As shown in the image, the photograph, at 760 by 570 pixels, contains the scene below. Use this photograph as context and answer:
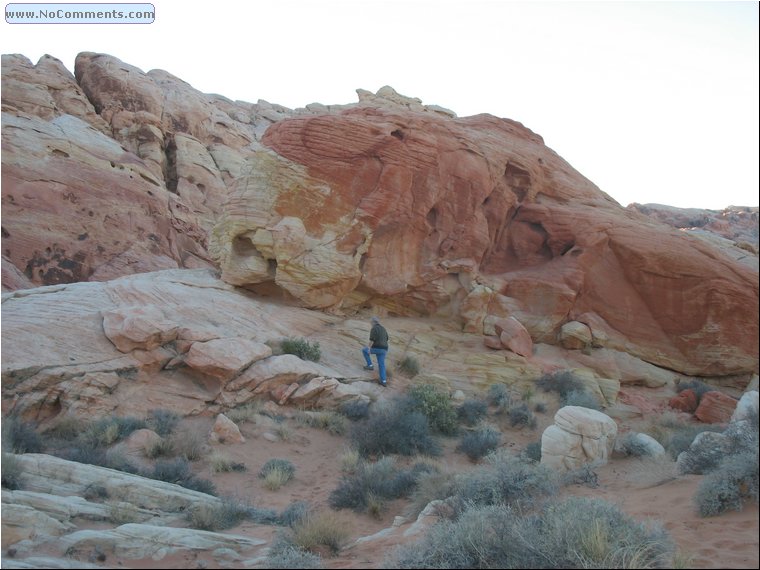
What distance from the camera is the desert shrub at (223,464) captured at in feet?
28.3

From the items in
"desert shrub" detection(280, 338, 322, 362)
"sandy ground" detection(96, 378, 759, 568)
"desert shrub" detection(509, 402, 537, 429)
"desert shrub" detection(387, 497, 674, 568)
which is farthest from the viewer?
"desert shrub" detection(280, 338, 322, 362)

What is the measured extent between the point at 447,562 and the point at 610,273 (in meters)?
9.42

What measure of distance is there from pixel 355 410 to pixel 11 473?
6.48 metres

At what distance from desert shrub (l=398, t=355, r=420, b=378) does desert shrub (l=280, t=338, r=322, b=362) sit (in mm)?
2563

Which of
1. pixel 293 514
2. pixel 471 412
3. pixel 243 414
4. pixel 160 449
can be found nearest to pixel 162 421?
pixel 160 449

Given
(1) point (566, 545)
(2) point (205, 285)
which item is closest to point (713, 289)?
(1) point (566, 545)

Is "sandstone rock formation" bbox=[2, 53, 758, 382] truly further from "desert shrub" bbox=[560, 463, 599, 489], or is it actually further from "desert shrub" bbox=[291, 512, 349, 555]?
A: "desert shrub" bbox=[291, 512, 349, 555]

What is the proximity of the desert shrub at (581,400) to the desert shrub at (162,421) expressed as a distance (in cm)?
885

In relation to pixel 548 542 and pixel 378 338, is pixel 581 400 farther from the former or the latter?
pixel 548 542

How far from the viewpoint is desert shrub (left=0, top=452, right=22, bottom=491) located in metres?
6.13

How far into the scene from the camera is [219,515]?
20.7ft

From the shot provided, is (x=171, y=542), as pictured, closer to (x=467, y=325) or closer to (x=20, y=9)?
(x=20, y=9)

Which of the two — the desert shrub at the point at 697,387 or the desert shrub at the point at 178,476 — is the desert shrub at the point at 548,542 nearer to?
the desert shrub at the point at 178,476

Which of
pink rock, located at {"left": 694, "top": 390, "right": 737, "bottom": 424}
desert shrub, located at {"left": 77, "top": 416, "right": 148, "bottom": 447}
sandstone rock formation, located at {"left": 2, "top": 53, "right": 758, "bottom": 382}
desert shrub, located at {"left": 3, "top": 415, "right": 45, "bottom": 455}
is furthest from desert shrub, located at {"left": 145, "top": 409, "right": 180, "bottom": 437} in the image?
pink rock, located at {"left": 694, "top": 390, "right": 737, "bottom": 424}
